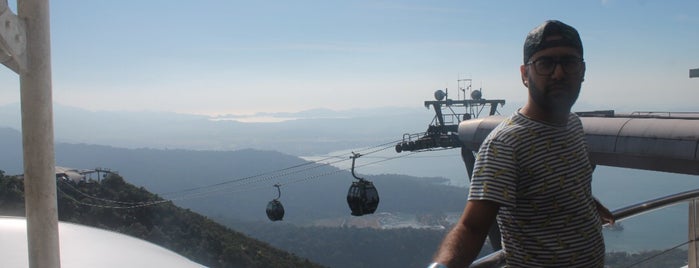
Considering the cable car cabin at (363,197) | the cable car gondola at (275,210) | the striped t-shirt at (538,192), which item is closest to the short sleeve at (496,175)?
the striped t-shirt at (538,192)

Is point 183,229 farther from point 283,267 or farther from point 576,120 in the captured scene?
point 576,120

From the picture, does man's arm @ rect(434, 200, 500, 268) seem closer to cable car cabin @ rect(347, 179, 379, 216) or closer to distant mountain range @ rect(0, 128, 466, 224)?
cable car cabin @ rect(347, 179, 379, 216)

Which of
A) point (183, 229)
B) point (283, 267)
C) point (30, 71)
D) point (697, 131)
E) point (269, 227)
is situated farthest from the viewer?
point (269, 227)

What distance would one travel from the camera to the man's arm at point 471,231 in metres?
1.70

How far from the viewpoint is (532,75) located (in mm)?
1873

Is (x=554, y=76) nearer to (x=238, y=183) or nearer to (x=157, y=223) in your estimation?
(x=157, y=223)

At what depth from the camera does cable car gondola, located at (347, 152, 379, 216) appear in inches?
703

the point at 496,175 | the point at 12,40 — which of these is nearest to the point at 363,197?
the point at 12,40

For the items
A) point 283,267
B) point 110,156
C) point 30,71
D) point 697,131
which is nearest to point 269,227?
point 283,267

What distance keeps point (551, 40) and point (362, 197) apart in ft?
53.1

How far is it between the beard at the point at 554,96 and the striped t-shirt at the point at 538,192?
7 centimetres

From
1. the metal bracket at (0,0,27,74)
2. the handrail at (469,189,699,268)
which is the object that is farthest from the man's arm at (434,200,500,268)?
the metal bracket at (0,0,27,74)

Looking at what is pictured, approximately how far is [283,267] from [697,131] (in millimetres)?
24973

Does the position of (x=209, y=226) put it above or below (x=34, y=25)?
below
